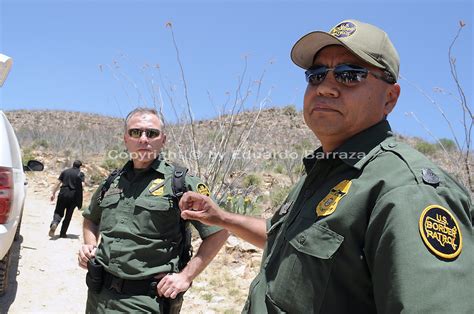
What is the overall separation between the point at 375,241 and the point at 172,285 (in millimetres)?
1600

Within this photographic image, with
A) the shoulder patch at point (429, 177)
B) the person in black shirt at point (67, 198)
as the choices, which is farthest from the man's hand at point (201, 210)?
the person in black shirt at point (67, 198)

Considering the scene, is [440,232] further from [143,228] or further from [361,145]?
[143,228]

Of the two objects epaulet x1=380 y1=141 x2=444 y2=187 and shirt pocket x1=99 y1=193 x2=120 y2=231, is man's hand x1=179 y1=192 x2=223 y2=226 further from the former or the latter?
epaulet x1=380 y1=141 x2=444 y2=187

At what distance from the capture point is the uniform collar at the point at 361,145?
4.41 ft

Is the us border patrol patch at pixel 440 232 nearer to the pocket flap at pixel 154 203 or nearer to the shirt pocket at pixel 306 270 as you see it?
the shirt pocket at pixel 306 270

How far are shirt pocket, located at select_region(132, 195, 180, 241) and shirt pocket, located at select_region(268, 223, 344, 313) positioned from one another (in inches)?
53.9

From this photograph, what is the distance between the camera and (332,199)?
126 cm

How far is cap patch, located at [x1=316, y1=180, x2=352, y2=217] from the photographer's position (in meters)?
1.23

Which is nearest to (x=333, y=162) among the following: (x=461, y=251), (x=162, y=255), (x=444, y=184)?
(x=444, y=184)

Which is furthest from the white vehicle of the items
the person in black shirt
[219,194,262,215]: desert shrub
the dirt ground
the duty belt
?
[219,194,262,215]: desert shrub

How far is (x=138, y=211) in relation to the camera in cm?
259

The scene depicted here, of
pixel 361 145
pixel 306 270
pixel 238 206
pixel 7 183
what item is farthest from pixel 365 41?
pixel 238 206

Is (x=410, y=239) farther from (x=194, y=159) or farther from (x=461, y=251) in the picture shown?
(x=194, y=159)

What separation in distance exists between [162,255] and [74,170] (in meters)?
7.26
